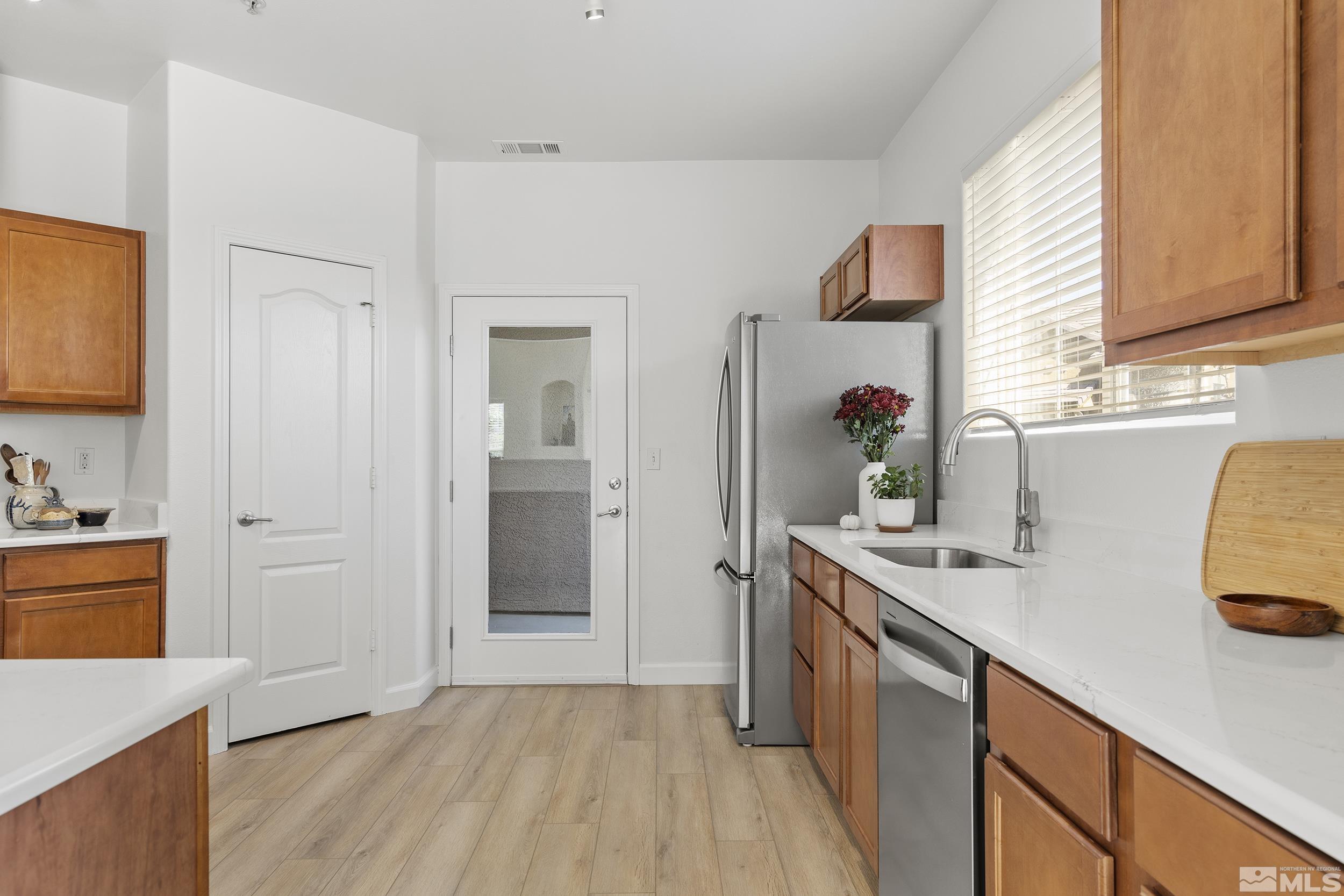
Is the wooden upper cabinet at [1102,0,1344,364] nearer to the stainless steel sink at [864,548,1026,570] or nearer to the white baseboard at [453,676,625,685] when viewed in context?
the stainless steel sink at [864,548,1026,570]

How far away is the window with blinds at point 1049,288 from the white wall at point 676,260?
4.19ft

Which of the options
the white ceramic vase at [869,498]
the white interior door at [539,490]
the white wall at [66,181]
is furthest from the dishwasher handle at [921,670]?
the white wall at [66,181]

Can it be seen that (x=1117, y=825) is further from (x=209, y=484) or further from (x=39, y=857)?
(x=209, y=484)

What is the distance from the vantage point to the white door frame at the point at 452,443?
390cm

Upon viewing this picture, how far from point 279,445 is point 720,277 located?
227 centimetres

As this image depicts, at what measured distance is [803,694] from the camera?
285 cm

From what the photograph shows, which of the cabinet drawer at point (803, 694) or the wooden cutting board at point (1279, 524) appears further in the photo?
the cabinet drawer at point (803, 694)

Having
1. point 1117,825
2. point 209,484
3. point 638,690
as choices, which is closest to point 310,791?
point 209,484

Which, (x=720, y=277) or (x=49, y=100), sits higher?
(x=49, y=100)

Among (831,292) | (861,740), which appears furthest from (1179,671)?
(831,292)

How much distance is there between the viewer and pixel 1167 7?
1281 millimetres

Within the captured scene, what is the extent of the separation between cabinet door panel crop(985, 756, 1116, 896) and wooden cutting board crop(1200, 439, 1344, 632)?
0.60m

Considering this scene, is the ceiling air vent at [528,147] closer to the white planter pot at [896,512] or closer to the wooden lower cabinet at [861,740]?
the white planter pot at [896,512]

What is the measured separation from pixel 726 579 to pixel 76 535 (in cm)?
250
